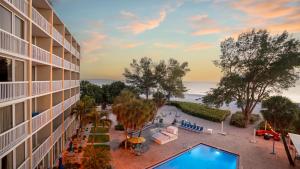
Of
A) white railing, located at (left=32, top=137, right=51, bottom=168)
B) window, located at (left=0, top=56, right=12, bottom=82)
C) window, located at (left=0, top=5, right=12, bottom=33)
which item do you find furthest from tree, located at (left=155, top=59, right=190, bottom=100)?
window, located at (left=0, top=5, right=12, bottom=33)

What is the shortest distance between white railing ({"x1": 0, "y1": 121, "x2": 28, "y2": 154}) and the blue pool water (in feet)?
35.1

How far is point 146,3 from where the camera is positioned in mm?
22891

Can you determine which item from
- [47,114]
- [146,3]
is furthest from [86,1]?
[47,114]

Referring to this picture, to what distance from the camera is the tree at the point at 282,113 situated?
54.8 ft

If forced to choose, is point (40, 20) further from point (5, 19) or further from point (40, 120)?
point (40, 120)

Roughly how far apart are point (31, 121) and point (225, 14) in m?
24.4

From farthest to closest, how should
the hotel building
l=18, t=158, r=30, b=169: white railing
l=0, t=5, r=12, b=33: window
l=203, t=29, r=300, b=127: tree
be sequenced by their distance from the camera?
1. l=203, t=29, r=300, b=127: tree
2. l=18, t=158, r=30, b=169: white railing
3. the hotel building
4. l=0, t=5, r=12, b=33: window

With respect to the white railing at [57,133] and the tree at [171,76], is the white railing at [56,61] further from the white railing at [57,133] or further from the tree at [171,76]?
the tree at [171,76]

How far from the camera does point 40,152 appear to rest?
12.3 m

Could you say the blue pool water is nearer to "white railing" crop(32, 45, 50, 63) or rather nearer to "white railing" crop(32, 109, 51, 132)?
"white railing" crop(32, 109, 51, 132)

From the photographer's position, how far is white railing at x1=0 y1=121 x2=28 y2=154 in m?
8.20

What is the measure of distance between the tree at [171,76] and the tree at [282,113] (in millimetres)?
29868

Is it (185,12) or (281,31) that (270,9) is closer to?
(281,31)

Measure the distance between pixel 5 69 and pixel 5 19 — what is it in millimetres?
2322
